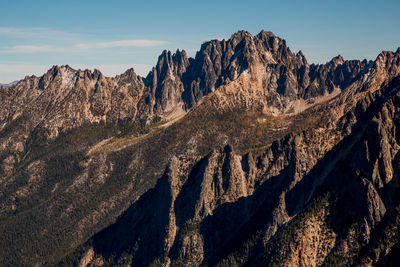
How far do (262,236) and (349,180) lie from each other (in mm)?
43452

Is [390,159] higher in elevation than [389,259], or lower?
higher

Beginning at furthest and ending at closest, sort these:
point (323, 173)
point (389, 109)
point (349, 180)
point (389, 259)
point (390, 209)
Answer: point (323, 173)
point (389, 109)
point (349, 180)
point (390, 209)
point (389, 259)

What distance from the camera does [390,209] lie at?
158 m

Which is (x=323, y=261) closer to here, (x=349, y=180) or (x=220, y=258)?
(x=349, y=180)

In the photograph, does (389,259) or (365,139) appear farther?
(365,139)

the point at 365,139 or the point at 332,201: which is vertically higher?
the point at 365,139

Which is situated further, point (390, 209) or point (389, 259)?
point (390, 209)

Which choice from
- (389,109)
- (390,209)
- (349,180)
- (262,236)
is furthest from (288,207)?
(389,109)

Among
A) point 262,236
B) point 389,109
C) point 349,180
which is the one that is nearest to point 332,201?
point 349,180

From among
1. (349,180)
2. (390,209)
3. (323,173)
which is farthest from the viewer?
(323,173)

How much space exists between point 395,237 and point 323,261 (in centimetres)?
2891

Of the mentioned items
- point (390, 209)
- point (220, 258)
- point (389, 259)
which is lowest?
point (220, 258)

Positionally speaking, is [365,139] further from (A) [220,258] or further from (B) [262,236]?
(A) [220,258]

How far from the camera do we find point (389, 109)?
18188 cm
